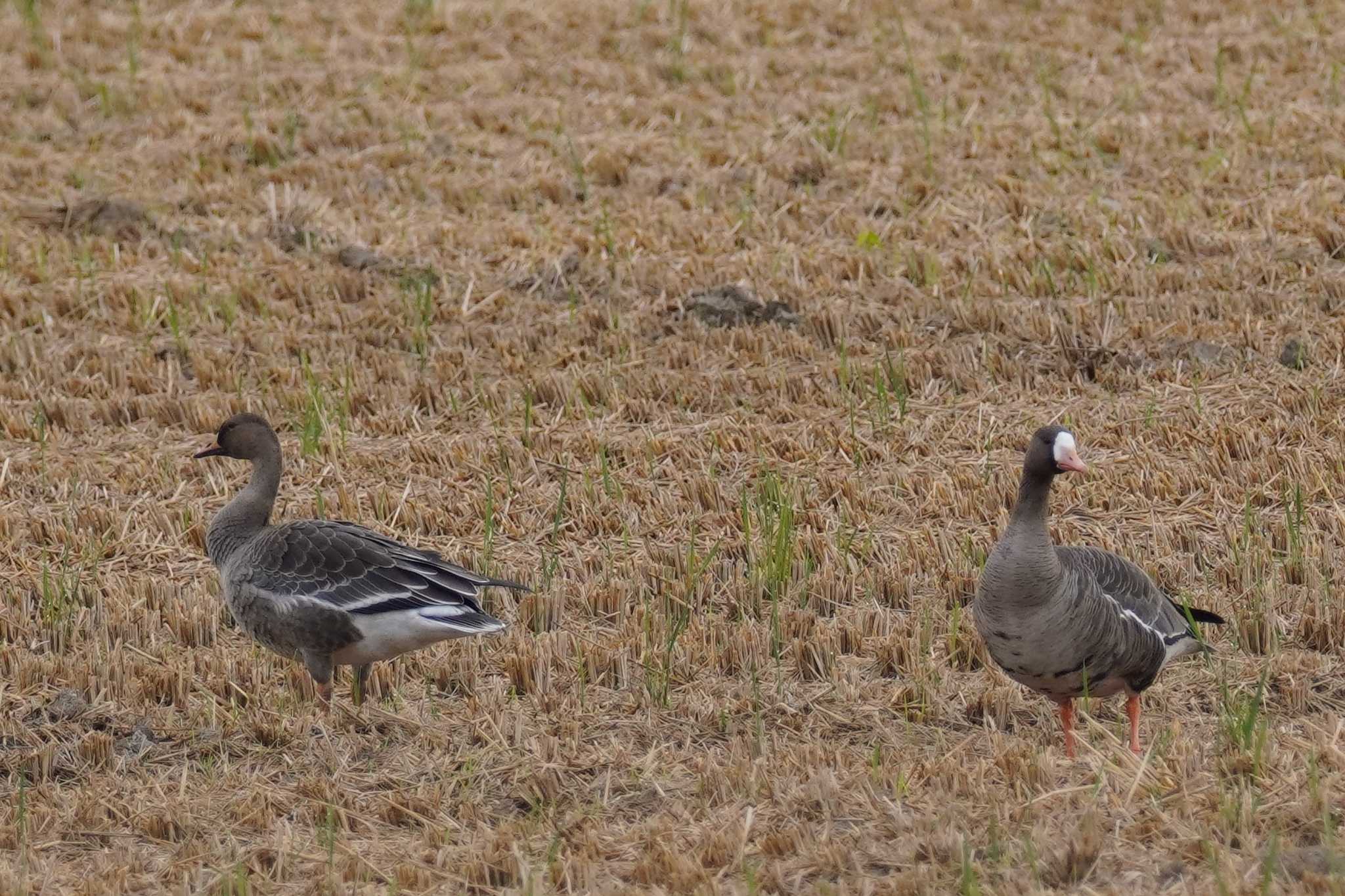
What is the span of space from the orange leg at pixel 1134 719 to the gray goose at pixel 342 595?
2.23 metres

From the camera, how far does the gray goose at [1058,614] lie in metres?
5.75

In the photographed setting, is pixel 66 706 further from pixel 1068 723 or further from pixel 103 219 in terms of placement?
pixel 103 219

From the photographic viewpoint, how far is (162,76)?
14.7 metres

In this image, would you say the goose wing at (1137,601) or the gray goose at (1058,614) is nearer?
the gray goose at (1058,614)

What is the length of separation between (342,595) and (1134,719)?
2.90 meters

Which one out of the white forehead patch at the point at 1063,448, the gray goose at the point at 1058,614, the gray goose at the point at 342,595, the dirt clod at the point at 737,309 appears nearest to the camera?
the gray goose at the point at 1058,614

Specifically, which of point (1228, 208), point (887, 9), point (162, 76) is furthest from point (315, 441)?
point (887, 9)

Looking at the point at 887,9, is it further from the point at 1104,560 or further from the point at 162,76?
the point at 1104,560

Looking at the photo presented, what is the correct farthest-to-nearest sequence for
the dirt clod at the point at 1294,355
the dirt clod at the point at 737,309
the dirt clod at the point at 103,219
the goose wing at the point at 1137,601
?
the dirt clod at the point at 103,219
the dirt clod at the point at 737,309
the dirt clod at the point at 1294,355
the goose wing at the point at 1137,601

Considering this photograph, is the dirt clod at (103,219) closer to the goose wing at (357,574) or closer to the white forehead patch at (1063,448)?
the goose wing at (357,574)

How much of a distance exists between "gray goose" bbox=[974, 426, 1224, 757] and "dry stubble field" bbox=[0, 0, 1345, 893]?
0.29 metres

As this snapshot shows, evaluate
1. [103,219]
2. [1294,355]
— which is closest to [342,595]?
[1294,355]

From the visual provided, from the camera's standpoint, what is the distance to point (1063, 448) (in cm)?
586

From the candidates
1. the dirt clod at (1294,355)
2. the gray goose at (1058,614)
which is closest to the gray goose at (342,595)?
the gray goose at (1058,614)
